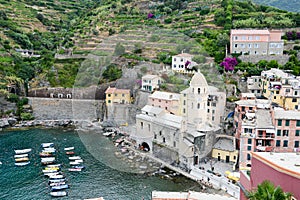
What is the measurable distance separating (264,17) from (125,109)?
14868 millimetres

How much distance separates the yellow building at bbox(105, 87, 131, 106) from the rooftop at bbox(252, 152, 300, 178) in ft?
52.8

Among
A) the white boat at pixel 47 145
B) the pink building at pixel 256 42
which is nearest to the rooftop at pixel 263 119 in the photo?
the pink building at pixel 256 42

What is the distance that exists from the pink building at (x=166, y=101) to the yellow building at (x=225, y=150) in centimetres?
274

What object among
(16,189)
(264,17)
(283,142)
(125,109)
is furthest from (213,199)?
(264,17)

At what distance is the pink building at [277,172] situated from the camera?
6039mm

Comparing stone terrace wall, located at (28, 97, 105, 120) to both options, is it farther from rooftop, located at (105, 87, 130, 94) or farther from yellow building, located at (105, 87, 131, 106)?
rooftop, located at (105, 87, 130, 94)

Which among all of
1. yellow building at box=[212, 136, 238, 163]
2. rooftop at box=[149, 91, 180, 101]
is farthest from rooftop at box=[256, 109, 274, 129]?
rooftop at box=[149, 91, 180, 101]

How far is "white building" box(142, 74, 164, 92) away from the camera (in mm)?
21891

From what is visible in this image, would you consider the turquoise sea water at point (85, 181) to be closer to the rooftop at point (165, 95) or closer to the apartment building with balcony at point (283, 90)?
the rooftop at point (165, 95)

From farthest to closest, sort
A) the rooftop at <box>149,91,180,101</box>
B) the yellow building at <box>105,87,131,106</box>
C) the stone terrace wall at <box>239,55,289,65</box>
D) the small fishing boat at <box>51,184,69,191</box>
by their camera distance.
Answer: the stone terrace wall at <box>239,55,289,65</box>, the yellow building at <box>105,87,131,106</box>, the rooftop at <box>149,91,180,101</box>, the small fishing boat at <box>51,184,69,191</box>

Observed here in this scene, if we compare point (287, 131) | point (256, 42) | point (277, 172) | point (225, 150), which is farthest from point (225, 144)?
point (256, 42)

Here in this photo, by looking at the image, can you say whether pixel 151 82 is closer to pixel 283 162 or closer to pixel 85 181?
pixel 85 181

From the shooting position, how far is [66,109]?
25.7 meters

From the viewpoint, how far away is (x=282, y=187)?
6234mm
